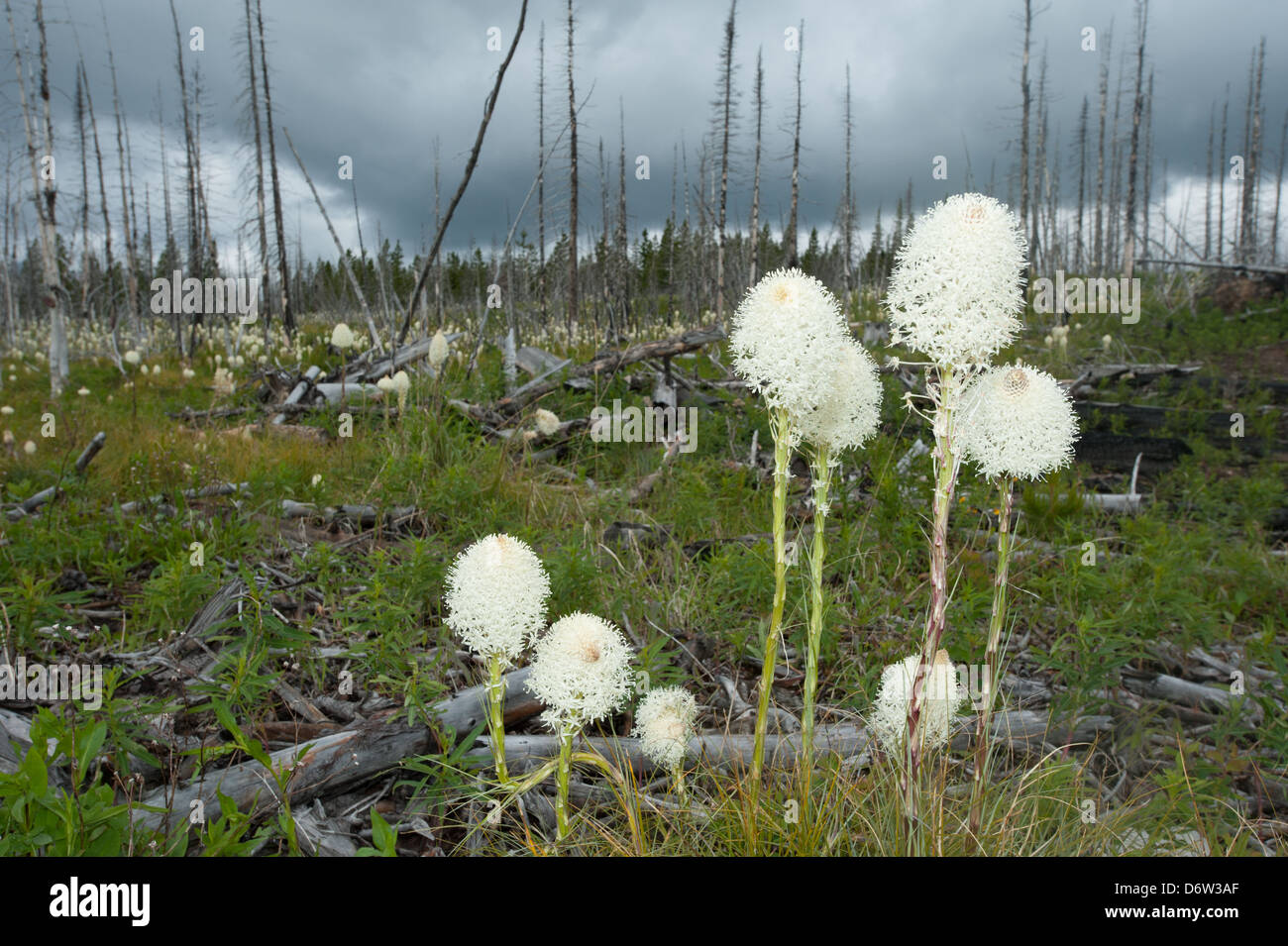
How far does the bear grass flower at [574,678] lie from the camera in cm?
205

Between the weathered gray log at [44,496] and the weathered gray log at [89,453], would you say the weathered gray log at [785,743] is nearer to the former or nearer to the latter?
the weathered gray log at [44,496]

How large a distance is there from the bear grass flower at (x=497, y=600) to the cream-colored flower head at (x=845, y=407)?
93 centimetres

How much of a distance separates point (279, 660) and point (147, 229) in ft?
119

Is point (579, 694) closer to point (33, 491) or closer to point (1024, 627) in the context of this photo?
point (1024, 627)

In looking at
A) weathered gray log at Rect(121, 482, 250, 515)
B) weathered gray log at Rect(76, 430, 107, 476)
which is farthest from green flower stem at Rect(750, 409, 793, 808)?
weathered gray log at Rect(76, 430, 107, 476)

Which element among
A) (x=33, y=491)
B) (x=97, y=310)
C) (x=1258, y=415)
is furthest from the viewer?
(x=97, y=310)

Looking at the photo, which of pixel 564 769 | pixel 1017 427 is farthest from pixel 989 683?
pixel 564 769

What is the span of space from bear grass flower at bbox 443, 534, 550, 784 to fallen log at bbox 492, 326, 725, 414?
20.3 ft

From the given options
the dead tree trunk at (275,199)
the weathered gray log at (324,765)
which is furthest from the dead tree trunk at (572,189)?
the weathered gray log at (324,765)

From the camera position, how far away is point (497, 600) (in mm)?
2055

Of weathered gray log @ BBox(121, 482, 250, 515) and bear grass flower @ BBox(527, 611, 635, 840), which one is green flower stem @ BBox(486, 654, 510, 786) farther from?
weathered gray log @ BBox(121, 482, 250, 515)

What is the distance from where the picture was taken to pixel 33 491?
5898 mm

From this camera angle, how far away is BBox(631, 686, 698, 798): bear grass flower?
2443mm
